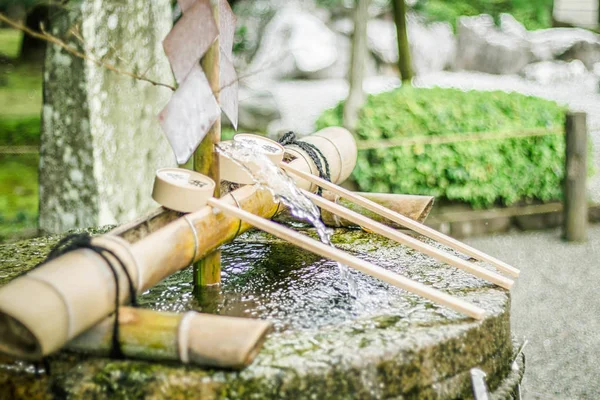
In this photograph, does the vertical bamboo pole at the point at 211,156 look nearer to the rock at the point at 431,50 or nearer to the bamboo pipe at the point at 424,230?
the bamboo pipe at the point at 424,230

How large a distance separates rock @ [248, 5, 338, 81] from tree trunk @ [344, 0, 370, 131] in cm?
701

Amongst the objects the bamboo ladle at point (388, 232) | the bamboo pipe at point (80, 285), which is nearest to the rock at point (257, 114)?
the bamboo ladle at point (388, 232)

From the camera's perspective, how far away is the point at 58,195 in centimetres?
522

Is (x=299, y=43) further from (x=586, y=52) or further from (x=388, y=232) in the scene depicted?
(x=388, y=232)

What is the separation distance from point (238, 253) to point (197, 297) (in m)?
0.68

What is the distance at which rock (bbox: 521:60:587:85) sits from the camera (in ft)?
48.0

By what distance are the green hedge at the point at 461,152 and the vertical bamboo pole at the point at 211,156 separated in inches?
172

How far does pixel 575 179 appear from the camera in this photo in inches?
255

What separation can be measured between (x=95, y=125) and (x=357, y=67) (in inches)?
133

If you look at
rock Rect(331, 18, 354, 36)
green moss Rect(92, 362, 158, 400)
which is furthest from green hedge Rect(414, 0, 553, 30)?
green moss Rect(92, 362, 158, 400)

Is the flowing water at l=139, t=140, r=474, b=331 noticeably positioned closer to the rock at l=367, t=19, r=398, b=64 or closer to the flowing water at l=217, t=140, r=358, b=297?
the flowing water at l=217, t=140, r=358, b=297

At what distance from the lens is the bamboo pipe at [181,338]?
1.63 metres

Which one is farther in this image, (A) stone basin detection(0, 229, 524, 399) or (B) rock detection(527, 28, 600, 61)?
(B) rock detection(527, 28, 600, 61)

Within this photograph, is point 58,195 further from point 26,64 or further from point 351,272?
point 26,64
